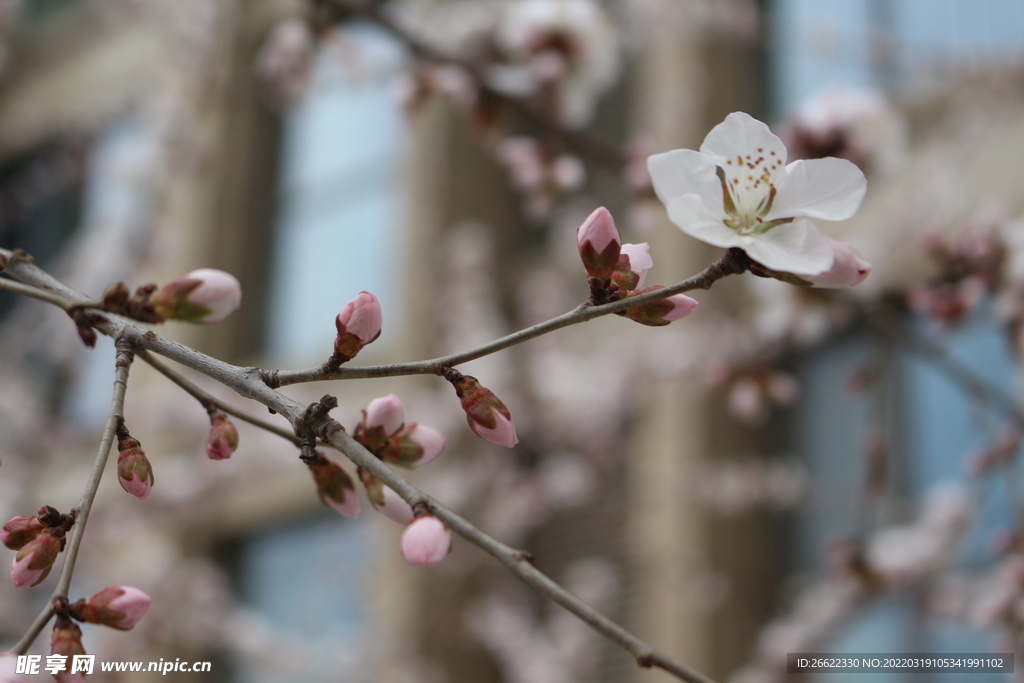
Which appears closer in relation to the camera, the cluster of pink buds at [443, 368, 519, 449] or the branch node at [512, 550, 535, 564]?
the branch node at [512, 550, 535, 564]

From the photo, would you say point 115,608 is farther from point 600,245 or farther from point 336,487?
point 600,245

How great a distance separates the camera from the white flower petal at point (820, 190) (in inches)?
27.6

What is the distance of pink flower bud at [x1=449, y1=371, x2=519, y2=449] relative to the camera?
72 centimetres

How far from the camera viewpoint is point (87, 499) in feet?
2.03

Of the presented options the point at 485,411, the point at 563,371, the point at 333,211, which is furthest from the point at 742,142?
the point at 333,211

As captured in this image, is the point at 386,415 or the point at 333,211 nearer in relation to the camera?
the point at 386,415

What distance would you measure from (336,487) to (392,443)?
6 centimetres

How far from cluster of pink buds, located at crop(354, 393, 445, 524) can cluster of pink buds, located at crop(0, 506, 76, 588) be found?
215 mm

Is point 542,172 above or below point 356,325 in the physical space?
above

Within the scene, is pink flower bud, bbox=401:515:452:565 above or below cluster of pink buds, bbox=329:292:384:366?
below

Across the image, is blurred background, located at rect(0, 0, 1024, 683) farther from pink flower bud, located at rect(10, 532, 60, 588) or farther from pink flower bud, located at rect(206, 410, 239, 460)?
pink flower bud, located at rect(10, 532, 60, 588)

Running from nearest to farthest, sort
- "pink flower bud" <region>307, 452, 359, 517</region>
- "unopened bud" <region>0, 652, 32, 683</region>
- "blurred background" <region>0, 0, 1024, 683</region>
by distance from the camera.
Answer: "unopened bud" <region>0, 652, 32, 683</region>
"pink flower bud" <region>307, 452, 359, 517</region>
"blurred background" <region>0, 0, 1024, 683</region>

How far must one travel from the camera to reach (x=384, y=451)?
80 centimetres

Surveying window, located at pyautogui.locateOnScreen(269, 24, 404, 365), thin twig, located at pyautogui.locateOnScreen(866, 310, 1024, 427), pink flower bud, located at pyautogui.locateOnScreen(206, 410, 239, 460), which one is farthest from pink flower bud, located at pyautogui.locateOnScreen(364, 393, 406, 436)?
window, located at pyautogui.locateOnScreen(269, 24, 404, 365)
